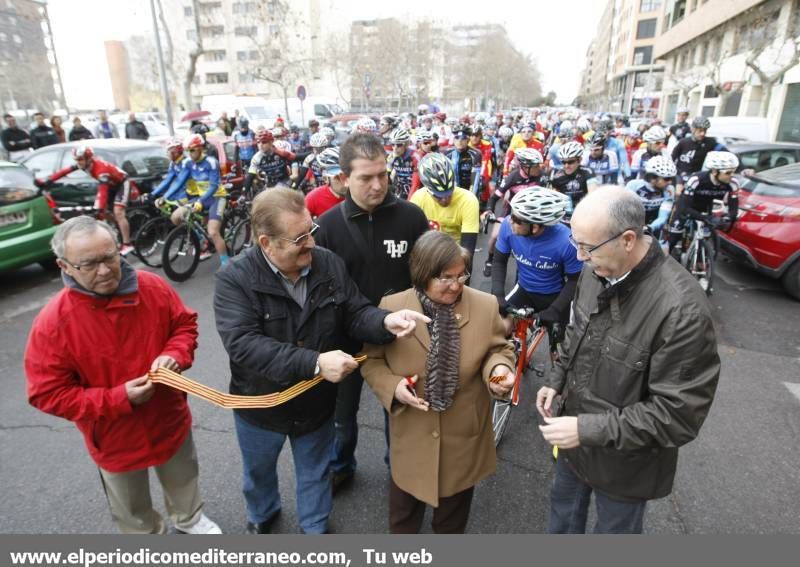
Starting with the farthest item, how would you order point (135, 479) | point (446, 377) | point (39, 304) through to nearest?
point (39, 304) → point (135, 479) → point (446, 377)

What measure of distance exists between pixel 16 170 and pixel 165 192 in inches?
80.1

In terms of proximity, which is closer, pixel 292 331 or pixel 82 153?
pixel 292 331

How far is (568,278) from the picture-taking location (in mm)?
3455

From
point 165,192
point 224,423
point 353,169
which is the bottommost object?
point 224,423

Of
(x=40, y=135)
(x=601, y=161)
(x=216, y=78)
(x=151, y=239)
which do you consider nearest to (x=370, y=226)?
(x=151, y=239)

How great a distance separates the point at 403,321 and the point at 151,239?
7.23m

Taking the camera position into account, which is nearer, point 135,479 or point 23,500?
point 135,479

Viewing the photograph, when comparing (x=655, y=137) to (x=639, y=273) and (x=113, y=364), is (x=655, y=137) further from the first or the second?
(x=113, y=364)

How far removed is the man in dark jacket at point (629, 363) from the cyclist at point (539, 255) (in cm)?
121

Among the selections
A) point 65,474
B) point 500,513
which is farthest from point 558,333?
point 65,474

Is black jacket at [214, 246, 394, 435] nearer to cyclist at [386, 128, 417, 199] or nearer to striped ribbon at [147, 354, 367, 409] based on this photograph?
striped ribbon at [147, 354, 367, 409]

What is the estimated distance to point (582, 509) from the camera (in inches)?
92.5

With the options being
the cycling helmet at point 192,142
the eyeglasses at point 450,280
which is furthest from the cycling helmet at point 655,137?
the eyeglasses at point 450,280

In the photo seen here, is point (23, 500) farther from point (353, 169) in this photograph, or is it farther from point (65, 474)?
point (353, 169)
